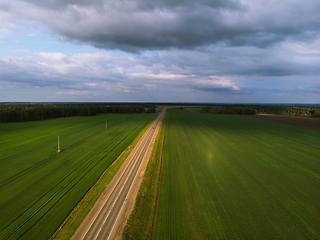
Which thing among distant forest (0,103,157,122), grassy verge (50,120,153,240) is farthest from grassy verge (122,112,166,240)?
distant forest (0,103,157,122)

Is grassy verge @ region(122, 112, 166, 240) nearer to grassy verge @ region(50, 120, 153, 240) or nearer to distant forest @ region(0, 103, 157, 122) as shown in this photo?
grassy verge @ region(50, 120, 153, 240)

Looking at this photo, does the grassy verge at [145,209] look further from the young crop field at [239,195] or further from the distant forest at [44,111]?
the distant forest at [44,111]

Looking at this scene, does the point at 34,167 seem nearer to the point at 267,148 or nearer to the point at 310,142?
the point at 267,148

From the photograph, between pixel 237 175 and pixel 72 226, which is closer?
pixel 72 226

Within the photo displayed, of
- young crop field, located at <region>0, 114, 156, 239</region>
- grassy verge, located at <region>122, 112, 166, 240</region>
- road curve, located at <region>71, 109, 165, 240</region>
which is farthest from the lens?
young crop field, located at <region>0, 114, 156, 239</region>

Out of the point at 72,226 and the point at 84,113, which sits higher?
the point at 84,113

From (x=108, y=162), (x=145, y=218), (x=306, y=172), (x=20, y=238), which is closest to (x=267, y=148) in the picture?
(x=306, y=172)
